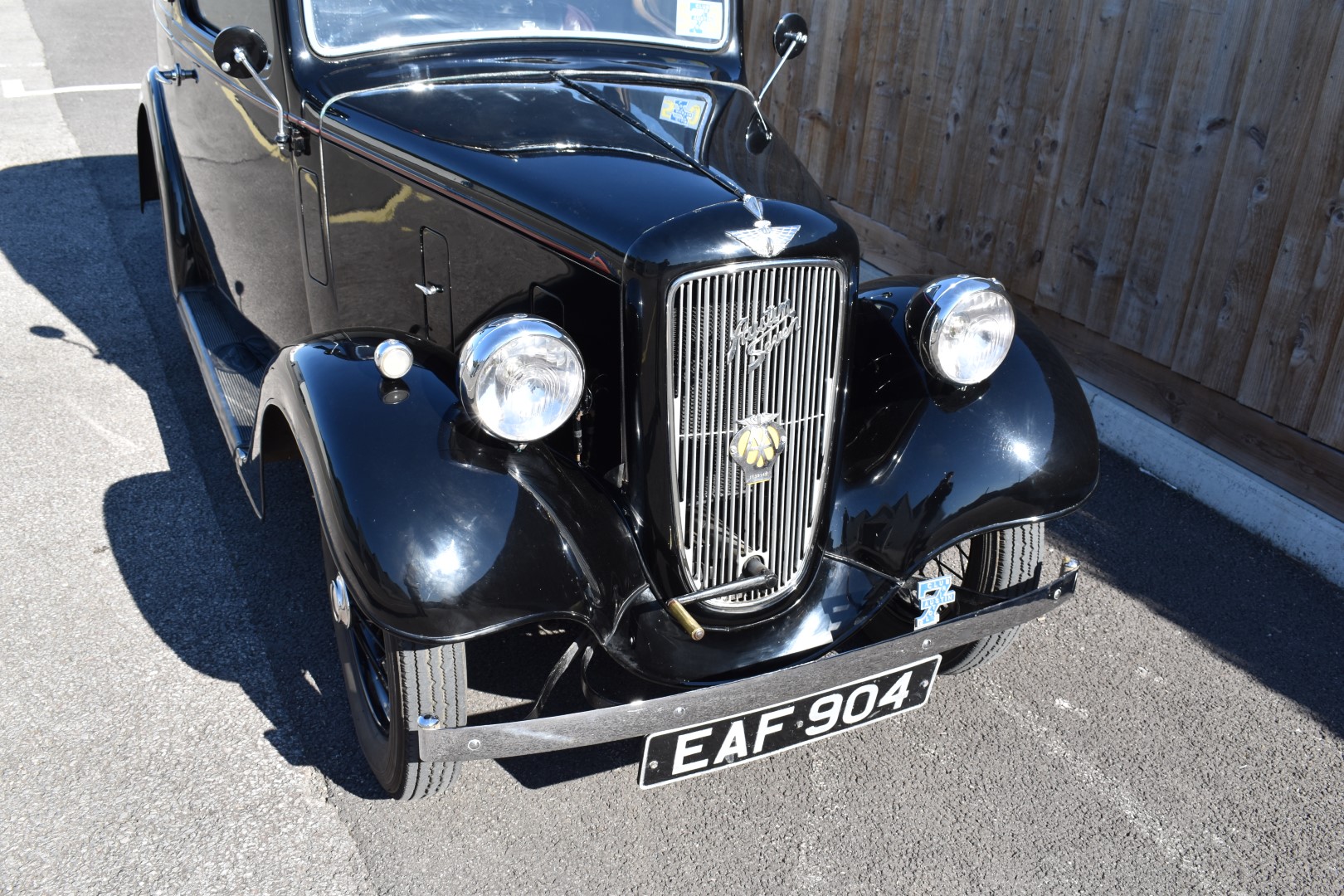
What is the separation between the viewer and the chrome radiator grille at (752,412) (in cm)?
219

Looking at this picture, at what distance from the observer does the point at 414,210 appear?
9.09 feet

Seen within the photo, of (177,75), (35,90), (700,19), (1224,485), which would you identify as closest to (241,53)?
(700,19)

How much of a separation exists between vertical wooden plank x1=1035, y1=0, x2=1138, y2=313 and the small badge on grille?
8.26ft

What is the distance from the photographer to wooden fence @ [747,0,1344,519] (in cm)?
355

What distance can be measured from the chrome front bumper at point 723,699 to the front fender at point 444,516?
199 millimetres

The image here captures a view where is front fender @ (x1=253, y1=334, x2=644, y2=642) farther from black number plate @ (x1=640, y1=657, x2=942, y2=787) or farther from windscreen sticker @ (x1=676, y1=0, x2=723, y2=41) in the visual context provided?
windscreen sticker @ (x1=676, y1=0, x2=723, y2=41)

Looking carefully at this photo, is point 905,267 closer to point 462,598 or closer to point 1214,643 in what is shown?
point 1214,643

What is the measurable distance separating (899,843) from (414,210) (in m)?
1.89

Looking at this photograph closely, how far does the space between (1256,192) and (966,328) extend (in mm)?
1785

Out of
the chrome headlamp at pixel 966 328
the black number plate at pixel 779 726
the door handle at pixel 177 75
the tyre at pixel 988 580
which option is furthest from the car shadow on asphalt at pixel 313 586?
the chrome headlamp at pixel 966 328

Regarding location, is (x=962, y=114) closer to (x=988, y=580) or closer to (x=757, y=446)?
(x=988, y=580)

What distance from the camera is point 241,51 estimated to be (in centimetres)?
292

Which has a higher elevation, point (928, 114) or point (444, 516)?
point (928, 114)

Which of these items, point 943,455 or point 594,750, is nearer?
point 943,455
